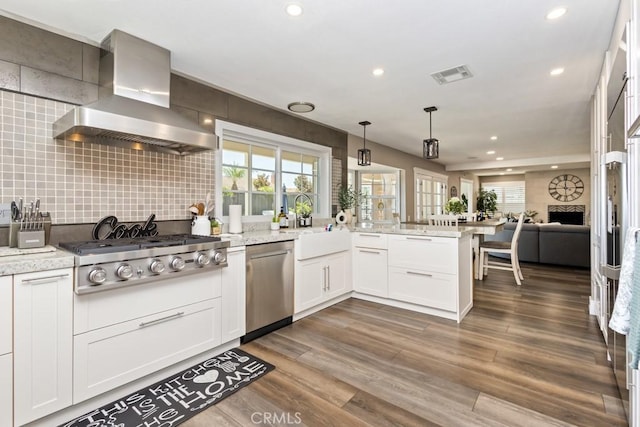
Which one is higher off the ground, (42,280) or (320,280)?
(42,280)

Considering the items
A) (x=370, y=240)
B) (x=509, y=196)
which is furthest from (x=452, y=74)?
(x=509, y=196)

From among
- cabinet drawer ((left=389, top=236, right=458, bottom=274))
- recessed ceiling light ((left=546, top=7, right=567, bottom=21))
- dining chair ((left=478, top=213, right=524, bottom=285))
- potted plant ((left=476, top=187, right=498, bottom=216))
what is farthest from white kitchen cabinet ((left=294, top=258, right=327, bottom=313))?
potted plant ((left=476, top=187, right=498, bottom=216))

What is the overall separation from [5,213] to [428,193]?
24.6ft

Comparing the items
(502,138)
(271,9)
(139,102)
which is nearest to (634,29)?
(271,9)

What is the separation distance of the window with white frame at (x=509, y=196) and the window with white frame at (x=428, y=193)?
370cm

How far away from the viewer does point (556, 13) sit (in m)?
1.91

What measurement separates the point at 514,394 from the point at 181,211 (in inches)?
107

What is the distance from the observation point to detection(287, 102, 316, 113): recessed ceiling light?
3.58 m

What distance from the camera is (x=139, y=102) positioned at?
2164mm

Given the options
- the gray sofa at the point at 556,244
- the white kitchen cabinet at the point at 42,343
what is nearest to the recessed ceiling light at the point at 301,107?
the white kitchen cabinet at the point at 42,343

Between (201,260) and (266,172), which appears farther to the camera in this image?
(266,172)

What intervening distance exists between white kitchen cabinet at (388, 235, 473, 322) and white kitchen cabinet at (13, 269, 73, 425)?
2.79 meters

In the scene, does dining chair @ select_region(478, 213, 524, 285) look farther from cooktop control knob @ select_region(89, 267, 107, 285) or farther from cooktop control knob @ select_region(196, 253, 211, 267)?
cooktop control knob @ select_region(89, 267, 107, 285)

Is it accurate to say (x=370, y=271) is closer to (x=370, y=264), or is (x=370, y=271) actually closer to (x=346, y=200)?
(x=370, y=264)
